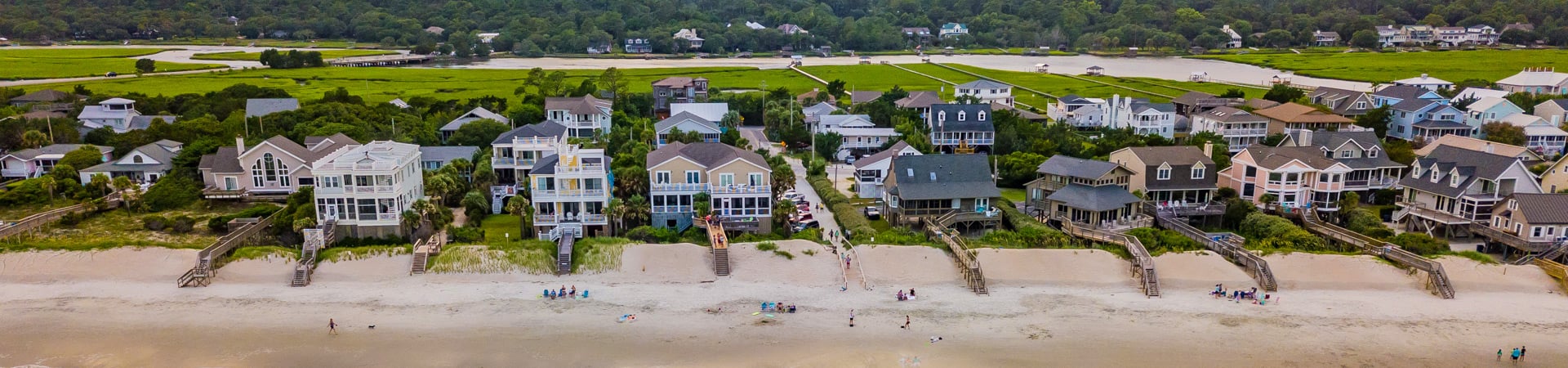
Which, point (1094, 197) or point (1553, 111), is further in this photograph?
point (1553, 111)

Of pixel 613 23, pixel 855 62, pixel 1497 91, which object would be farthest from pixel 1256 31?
pixel 613 23

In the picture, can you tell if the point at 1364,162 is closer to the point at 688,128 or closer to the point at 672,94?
the point at 688,128

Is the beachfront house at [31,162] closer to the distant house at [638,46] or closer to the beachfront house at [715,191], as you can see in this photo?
the beachfront house at [715,191]

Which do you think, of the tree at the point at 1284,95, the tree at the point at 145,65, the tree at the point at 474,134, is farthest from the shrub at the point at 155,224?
the tree at the point at 145,65

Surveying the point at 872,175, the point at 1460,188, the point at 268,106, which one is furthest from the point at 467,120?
the point at 1460,188

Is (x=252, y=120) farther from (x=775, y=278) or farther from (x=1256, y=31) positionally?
(x=1256, y=31)
